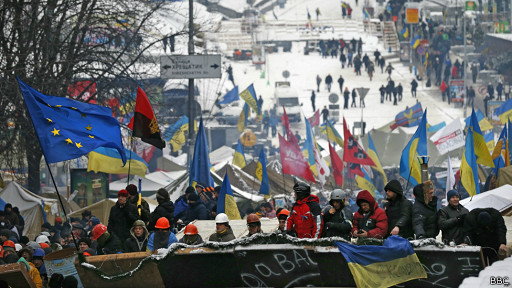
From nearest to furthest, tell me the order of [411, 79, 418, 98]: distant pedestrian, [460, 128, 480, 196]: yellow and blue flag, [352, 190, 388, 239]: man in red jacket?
[352, 190, 388, 239]: man in red jacket
[460, 128, 480, 196]: yellow and blue flag
[411, 79, 418, 98]: distant pedestrian

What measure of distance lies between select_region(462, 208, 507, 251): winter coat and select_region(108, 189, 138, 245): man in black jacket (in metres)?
3.47

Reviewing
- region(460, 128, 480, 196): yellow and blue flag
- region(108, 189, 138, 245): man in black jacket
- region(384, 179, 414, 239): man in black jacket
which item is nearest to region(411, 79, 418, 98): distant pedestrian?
region(460, 128, 480, 196): yellow and blue flag

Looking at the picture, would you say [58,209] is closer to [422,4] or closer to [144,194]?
[144,194]

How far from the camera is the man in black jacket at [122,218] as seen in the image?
13.1 meters

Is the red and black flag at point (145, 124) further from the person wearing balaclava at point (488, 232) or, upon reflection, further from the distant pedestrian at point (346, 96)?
the distant pedestrian at point (346, 96)

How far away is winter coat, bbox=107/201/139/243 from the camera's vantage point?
42.8ft

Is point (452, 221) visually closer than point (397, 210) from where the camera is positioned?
No

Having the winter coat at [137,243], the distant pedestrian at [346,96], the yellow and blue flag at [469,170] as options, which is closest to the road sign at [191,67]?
the yellow and blue flag at [469,170]

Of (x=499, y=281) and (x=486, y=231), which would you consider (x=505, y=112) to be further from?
(x=499, y=281)

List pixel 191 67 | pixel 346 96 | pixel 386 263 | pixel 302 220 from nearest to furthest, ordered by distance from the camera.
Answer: pixel 386 263
pixel 302 220
pixel 191 67
pixel 346 96

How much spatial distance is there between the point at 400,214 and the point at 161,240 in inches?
90.6

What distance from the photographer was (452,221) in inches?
461

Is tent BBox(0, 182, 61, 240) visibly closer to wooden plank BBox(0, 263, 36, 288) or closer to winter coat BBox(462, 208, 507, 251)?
wooden plank BBox(0, 263, 36, 288)

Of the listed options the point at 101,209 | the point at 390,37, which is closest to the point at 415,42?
the point at 390,37
